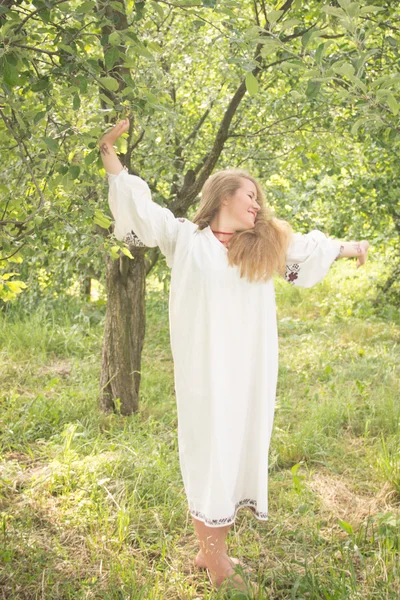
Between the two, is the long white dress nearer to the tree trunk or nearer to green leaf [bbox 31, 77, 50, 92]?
green leaf [bbox 31, 77, 50, 92]

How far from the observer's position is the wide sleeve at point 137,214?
2275 millimetres

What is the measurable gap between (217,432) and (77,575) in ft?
2.96

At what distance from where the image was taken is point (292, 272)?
264cm

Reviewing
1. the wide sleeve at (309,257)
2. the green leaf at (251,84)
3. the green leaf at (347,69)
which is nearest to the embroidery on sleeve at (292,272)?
the wide sleeve at (309,257)

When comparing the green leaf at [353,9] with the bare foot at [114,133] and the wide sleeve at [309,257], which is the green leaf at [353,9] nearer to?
the bare foot at [114,133]

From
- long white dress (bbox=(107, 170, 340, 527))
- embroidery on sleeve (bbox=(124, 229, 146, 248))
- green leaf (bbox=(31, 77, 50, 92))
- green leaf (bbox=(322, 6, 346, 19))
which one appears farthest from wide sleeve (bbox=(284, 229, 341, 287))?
green leaf (bbox=(31, 77, 50, 92))

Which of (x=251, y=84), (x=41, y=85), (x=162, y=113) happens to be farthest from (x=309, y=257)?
(x=162, y=113)

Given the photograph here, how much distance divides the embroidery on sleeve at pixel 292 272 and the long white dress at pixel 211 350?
139 millimetres

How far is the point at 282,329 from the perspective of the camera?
722cm

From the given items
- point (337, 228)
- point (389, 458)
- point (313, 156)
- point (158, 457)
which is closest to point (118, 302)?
point (158, 457)

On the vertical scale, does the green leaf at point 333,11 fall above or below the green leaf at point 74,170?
above

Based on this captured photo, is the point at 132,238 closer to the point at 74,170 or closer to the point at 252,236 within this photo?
the point at 74,170

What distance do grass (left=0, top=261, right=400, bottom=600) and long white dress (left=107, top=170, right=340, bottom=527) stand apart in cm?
44

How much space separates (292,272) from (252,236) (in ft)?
0.94
